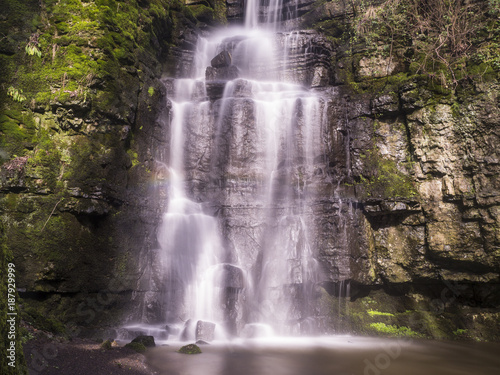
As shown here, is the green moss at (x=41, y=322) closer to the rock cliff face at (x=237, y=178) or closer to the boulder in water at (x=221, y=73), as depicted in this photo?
the rock cliff face at (x=237, y=178)

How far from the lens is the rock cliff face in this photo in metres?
8.63

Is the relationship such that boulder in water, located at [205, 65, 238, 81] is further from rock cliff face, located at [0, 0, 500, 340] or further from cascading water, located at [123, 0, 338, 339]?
rock cliff face, located at [0, 0, 500, 340]

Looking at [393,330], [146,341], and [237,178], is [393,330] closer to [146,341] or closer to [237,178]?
[237,178]

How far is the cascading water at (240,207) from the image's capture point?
10.3m

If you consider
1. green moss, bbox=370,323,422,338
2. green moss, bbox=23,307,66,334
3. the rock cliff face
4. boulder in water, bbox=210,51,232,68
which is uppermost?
boulder in water, bbox=210,51,232,68

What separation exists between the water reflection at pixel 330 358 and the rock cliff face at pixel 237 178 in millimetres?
1696

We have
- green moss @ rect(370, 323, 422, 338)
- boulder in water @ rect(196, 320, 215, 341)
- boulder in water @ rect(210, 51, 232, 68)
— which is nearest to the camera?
boulder in water @ rect(196, 320, 215, 341)

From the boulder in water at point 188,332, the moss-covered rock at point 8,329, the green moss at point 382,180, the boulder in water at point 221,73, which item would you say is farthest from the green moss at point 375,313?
the boulder in water at point 221,73

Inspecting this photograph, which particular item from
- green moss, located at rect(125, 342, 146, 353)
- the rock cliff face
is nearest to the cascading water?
the rock cliff face

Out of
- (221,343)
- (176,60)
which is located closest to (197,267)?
(221,343)

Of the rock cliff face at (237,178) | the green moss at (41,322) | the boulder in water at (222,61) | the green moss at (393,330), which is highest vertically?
the boulder in water at (222,61)

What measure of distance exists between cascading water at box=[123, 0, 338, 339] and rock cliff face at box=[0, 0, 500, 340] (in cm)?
27

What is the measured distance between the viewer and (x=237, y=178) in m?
12.8

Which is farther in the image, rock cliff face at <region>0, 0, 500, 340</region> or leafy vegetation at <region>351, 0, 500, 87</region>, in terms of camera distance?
leafy vegetation at <region>351, 0, 500, 87</region>
